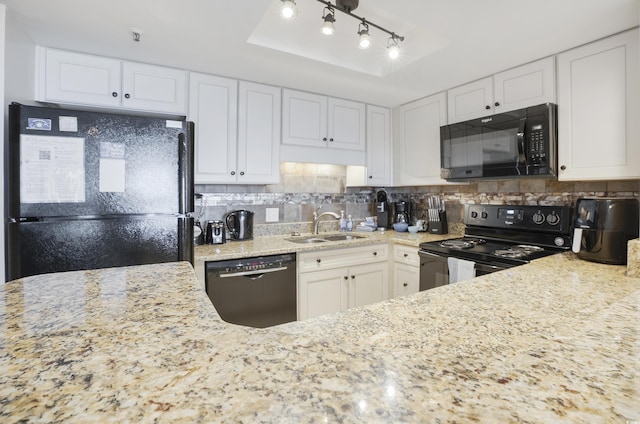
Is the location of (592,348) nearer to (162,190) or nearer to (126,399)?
(126,399)

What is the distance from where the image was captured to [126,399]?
389mm

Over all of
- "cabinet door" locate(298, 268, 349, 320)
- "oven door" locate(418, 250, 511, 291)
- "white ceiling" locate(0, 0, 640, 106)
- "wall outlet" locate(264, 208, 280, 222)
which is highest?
"white ceiling" locate(0, 0, 640, 106)

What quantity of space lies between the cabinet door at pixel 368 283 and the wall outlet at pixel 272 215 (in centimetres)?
83

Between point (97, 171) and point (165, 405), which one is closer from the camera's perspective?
point (165, 405)

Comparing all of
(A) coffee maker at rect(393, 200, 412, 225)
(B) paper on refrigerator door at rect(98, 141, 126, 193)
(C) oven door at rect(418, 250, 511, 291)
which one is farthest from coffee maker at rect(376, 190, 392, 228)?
(B) paper on refrigerator door at rect(98, 141, 126, 193)

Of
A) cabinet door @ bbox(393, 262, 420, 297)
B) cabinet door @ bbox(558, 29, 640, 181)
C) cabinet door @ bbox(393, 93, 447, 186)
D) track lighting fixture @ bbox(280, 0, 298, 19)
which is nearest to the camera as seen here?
track lighting fixture @ bbox(280, 0, 298, 19)

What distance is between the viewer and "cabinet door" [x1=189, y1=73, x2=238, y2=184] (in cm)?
226

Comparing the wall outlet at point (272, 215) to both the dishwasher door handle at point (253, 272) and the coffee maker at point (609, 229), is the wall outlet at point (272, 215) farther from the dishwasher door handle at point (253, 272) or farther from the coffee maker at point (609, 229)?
the coffee maker at point (609, 229)

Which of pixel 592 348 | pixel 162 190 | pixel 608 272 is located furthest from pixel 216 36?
pixel 608 272

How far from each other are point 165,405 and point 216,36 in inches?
74.2

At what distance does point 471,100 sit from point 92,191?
261cm

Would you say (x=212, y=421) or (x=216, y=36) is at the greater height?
(x=216, y=36)

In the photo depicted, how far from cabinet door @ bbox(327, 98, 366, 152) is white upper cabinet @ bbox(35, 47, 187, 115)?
122cm

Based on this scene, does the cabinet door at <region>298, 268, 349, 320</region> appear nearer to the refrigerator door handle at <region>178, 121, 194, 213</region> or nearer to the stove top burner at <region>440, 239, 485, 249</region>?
the stove top burner at <region>440, 239, 485, 249</region>
